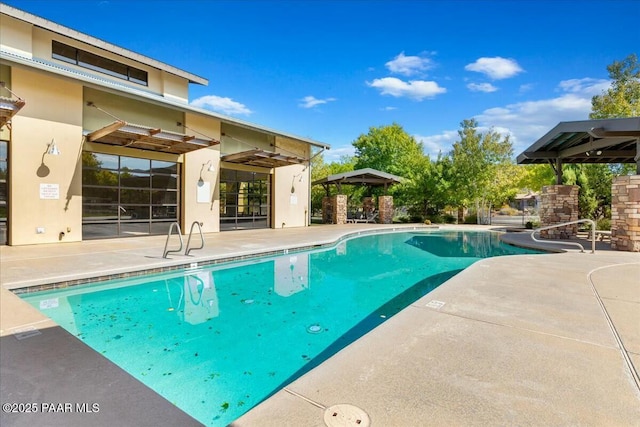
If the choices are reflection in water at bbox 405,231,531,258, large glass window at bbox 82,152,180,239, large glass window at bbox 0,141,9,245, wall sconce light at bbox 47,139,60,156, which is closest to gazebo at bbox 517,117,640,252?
reflection in water at bbox 405,231,531,258

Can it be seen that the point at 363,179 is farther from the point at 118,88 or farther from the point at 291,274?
the point at 291,274

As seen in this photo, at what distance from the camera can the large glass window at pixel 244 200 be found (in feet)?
48.6

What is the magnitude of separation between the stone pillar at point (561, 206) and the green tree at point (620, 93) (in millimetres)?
9275

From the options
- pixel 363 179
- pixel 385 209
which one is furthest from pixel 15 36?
pixel 385 209

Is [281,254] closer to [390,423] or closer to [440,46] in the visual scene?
[390,423]

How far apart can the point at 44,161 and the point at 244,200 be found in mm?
7748

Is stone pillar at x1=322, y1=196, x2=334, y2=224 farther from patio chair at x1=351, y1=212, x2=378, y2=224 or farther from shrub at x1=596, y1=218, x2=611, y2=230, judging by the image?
shrub at x1=596, y1=218, x2=611, y2=230

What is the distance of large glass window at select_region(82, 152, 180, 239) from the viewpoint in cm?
1066

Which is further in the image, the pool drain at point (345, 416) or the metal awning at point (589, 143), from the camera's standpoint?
the metal awning at point (589, 143)

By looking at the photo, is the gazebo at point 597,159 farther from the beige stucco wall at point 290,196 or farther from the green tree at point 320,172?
the green tree at point 320,172

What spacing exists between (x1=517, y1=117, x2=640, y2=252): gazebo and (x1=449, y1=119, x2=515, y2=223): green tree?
21.4ft

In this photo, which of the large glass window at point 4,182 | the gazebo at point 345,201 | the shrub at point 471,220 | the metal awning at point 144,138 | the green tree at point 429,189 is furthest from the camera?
the shrub at point 471,220

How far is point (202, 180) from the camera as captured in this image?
13.4m

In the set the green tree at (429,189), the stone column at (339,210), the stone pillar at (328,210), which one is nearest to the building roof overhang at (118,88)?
the stone column at (339,210)
